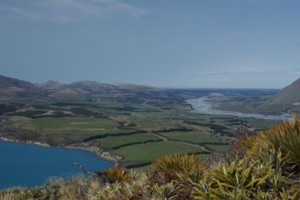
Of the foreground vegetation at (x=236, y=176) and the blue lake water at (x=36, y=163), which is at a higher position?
the foreground vegetation at (x=236, y=176)

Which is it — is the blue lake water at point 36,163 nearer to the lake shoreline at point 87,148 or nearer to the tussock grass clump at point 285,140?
the lake shoreline at point 87,148

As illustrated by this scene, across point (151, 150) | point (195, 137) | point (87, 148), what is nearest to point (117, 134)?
point (87, 148)

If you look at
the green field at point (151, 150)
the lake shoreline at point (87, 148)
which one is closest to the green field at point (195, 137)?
the green field at point (151, 150)

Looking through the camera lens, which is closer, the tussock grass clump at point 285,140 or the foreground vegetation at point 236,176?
the foreground vegetation at point 236,176

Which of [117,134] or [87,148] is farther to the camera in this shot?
[117,134]

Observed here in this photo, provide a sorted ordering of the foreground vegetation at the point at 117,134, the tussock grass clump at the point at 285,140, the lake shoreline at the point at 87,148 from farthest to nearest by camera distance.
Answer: the foreground vegetation at the point at 117,134 < the lake shoreline at the point at 87,148 < the tussock grass clump at the point at 285,140

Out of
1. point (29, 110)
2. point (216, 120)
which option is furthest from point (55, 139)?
point (216, 120)

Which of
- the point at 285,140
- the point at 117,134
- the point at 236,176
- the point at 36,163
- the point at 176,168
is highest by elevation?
the point at 285,140

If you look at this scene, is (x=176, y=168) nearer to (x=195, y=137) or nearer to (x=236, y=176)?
(x=236, y=176)
